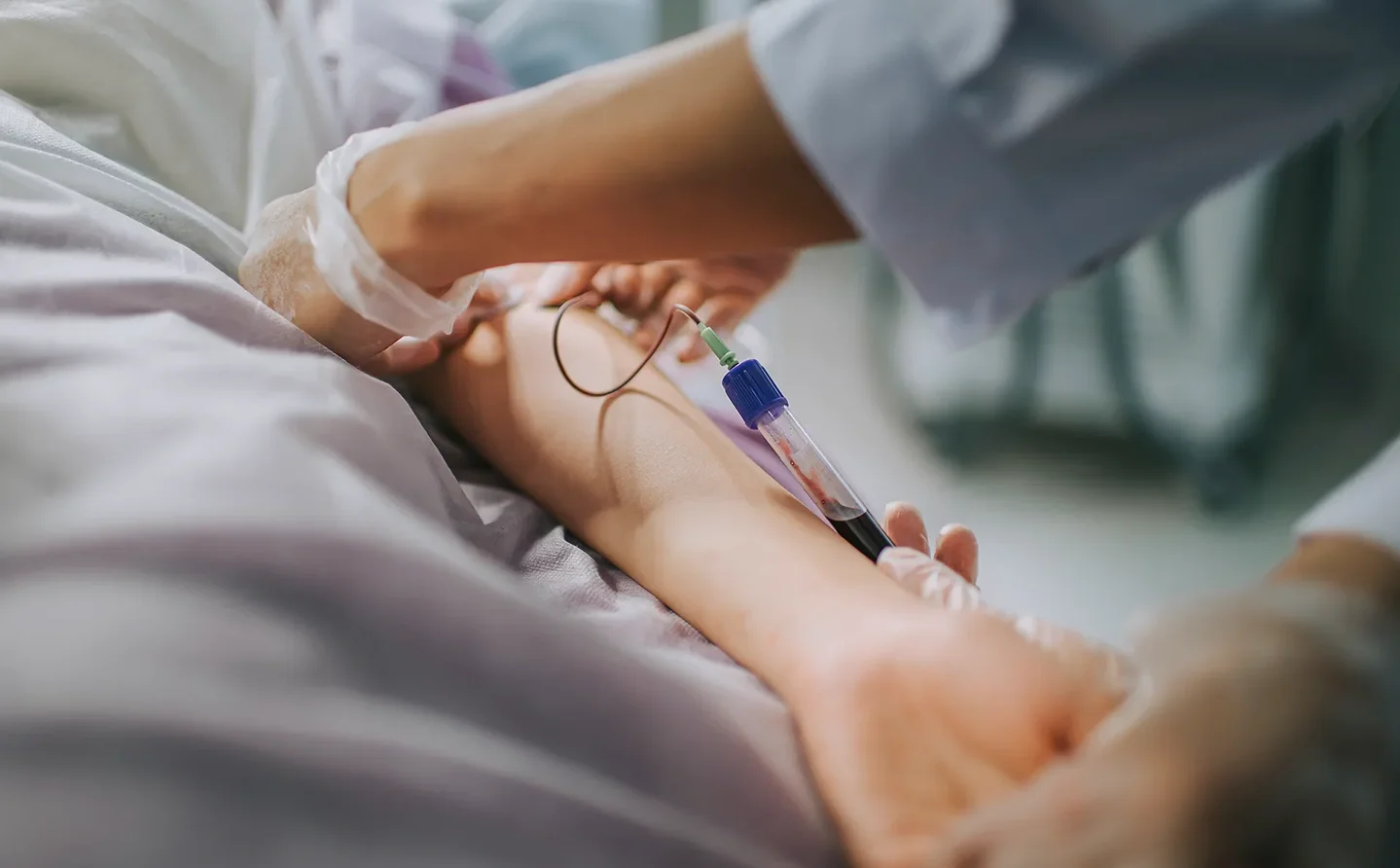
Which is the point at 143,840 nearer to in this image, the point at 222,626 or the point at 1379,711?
the point at 222,626

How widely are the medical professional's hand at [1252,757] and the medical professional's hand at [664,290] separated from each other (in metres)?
0.42

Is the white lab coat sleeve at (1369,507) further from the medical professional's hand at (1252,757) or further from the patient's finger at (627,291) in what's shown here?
the patient's finger at (627,291)

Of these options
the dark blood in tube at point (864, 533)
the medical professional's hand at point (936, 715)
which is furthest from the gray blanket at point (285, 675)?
the dark blood in tube at point (864, 533)

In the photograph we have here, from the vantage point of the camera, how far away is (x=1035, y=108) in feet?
1.00

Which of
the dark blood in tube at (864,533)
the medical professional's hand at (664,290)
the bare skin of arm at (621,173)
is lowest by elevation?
the dark blood in tube at (864,533)

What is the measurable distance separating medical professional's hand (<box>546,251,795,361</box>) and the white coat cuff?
0.99 feet

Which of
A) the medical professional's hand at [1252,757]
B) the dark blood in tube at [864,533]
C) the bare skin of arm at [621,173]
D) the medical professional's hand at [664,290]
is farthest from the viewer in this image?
the medical professional's hand at [664,290]

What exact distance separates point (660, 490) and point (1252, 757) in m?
0.34

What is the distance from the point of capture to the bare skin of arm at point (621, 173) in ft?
1.14

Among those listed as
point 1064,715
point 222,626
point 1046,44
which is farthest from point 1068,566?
point 222,626

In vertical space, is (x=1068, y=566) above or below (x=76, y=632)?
below

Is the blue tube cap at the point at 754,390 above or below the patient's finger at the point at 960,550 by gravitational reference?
above

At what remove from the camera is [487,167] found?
417 mm

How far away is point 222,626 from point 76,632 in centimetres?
4
